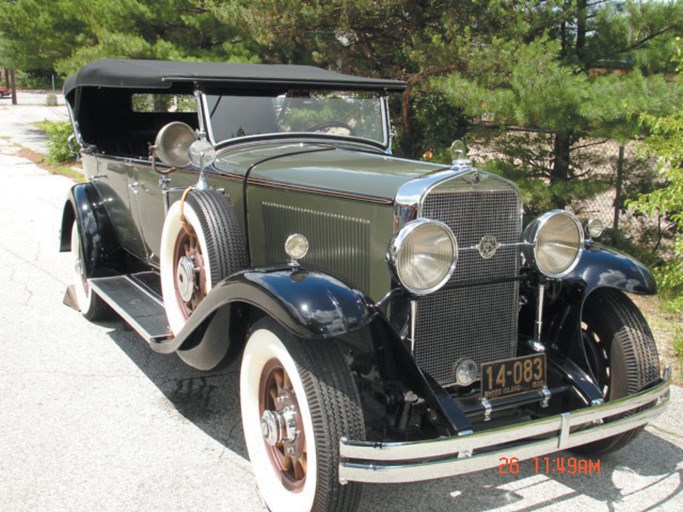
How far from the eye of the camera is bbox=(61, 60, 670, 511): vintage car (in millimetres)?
2375

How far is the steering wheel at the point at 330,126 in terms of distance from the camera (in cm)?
397

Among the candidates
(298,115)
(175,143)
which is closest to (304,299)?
(175,143)

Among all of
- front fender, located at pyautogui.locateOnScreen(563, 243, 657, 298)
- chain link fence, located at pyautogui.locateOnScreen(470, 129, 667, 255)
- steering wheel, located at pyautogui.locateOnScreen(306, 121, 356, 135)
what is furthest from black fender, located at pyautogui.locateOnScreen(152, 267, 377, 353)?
chain link fence, located at pyautogui.locateOnScreen(470, 129, 667, 255)

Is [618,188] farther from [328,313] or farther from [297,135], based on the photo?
[328,313]

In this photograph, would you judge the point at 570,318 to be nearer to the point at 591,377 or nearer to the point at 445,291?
the point at 591,377

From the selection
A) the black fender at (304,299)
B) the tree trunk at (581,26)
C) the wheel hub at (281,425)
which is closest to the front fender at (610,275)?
the black fender at (304,299)

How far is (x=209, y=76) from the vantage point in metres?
3.65

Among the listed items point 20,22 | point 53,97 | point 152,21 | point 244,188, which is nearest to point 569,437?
point 244,188

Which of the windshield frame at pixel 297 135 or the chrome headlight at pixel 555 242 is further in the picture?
the windshield frame at pixel 297 135

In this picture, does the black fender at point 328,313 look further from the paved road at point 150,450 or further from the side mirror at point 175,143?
the side mirror at point 175,143

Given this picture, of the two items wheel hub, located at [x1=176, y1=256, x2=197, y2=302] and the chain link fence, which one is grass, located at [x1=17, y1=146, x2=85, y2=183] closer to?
the chain link fence

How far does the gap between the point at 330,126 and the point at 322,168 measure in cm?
88

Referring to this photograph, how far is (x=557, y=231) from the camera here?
2844 millimetres
